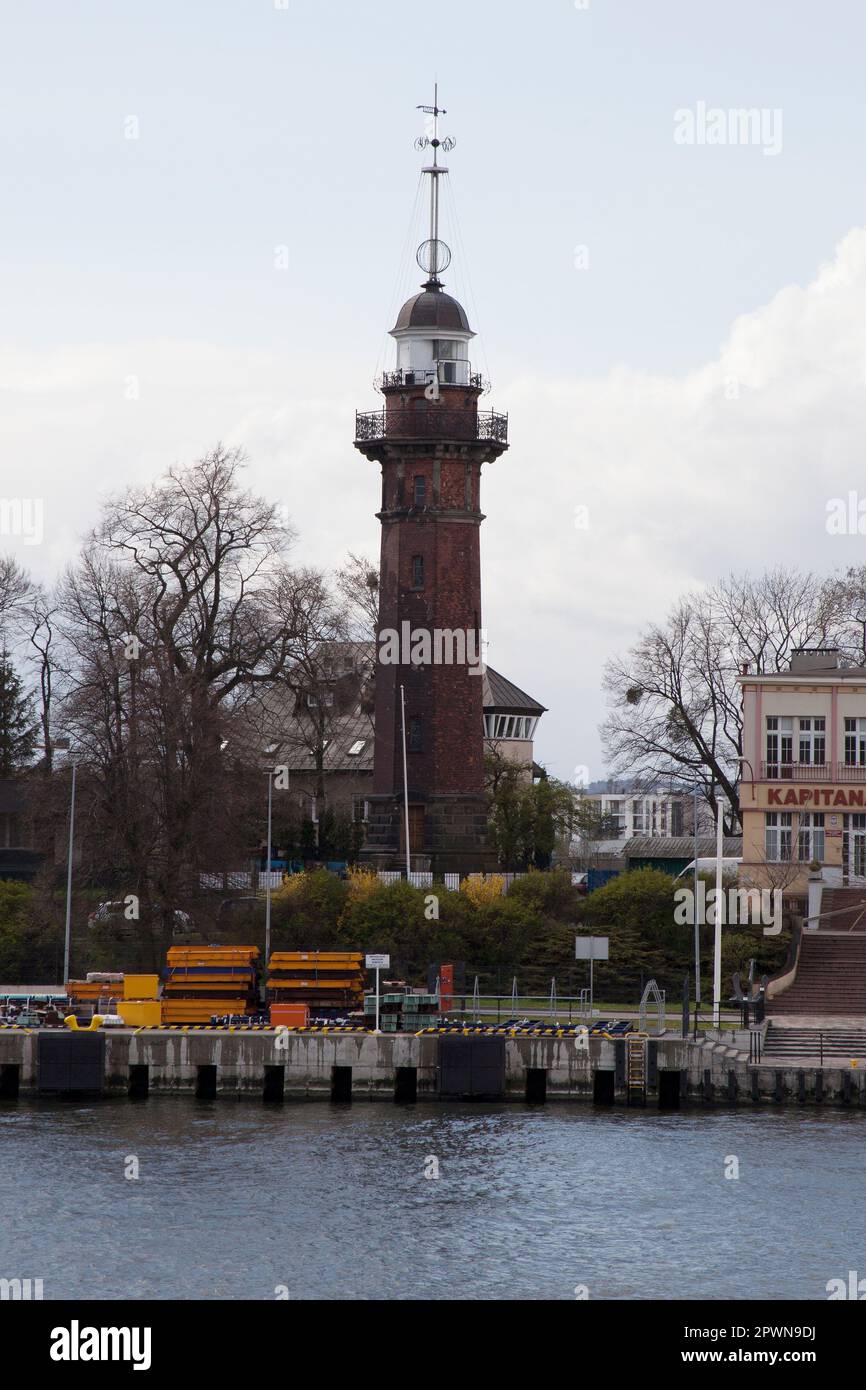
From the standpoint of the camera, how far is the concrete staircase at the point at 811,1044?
59.1 m

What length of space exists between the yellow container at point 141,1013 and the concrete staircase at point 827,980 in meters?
18.2

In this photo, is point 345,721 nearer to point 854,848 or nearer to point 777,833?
point 777,833

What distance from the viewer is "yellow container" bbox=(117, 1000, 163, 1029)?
210 ft

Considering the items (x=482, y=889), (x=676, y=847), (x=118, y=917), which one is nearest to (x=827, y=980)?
(x=482, y=889)

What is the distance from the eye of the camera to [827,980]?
6688cm

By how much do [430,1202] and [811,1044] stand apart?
17.5 metres

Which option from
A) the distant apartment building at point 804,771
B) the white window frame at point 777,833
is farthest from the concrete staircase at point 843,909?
the white window frame at point 777,833

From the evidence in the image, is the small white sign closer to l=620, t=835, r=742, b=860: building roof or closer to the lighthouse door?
the lighthouse door

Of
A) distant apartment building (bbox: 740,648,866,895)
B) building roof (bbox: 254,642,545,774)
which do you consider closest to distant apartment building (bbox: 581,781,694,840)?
building roof (bbox: 254,642,545,774)

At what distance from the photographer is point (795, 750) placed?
79.5 meters

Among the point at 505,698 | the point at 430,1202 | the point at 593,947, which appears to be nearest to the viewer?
the point at 430,1202

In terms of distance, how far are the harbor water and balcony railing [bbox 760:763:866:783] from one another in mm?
23475

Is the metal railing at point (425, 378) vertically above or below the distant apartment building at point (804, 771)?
above

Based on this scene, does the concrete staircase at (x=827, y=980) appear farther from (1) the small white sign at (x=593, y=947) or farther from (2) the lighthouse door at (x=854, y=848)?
(2) the lighthouse door at (x=854, y=848)
